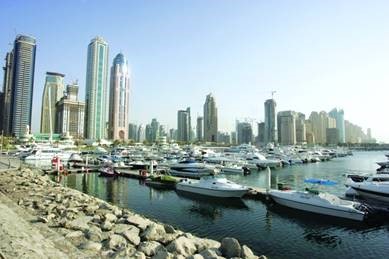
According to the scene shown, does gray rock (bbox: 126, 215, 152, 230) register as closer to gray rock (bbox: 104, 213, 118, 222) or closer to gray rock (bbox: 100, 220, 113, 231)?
gray rock (bbox: 104, 213, 118, 222)

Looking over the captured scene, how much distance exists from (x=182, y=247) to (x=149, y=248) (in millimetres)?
1477

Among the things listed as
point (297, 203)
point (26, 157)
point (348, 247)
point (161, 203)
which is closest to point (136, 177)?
point (161, 203)

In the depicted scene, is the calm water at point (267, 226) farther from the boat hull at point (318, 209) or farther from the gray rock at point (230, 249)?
the gray rock at point (230, 249)

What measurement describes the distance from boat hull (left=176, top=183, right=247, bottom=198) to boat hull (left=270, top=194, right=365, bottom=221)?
373 cm

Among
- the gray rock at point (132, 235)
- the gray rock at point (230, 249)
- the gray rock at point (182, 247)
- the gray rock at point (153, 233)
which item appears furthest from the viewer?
the gray rock at point (153, 233)

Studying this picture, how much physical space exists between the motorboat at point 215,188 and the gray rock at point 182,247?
59.3ft

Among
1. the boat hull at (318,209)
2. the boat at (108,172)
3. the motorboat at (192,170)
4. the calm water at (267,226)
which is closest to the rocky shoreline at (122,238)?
the calm water at (267,226)

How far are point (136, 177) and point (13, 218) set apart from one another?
32.6m

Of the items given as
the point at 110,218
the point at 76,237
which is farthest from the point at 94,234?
the point at 110,218

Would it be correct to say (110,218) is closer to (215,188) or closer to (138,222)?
(138,222)

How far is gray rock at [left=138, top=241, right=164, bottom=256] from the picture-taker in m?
13.6

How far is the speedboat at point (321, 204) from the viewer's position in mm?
24250

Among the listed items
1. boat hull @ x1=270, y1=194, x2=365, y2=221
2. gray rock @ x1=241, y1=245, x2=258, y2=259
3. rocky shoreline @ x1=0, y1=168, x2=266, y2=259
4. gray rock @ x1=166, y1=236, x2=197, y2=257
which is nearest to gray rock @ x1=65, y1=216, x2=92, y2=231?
rocky shoreline @ x1=0, y1=168, x2=266, y2=259

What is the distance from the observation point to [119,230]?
16719 millimetres
